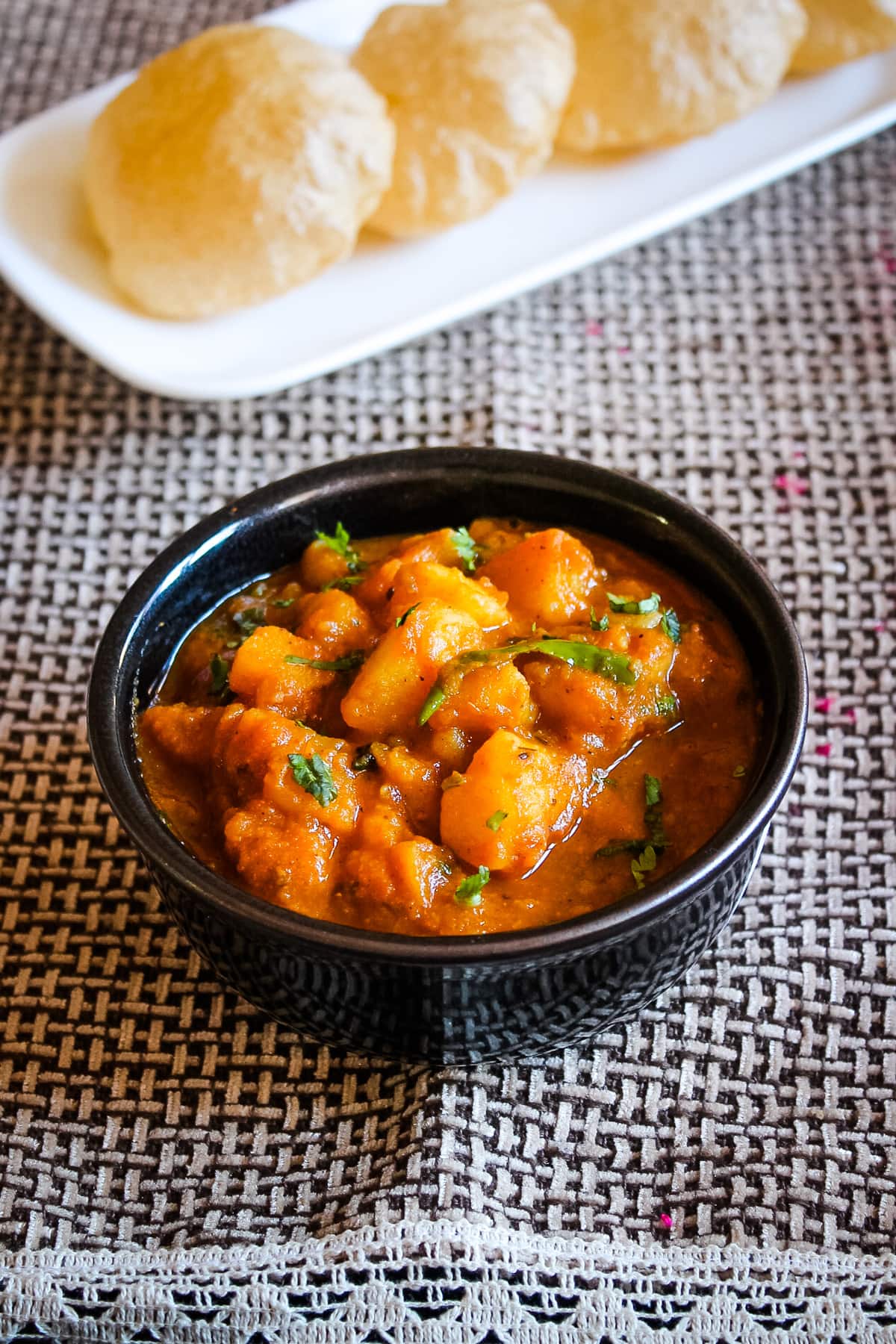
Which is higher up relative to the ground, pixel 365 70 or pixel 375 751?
pixel 365 70

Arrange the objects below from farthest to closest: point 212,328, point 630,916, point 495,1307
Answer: point 212,328, point 495,1307, point 630,916

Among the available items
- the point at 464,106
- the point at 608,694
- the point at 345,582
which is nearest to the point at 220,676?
the point at 345,582

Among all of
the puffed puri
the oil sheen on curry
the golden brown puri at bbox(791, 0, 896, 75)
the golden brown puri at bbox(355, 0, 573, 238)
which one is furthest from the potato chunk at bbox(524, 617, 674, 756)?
the golden brown puri at bbox(791, 0, 896, 75)

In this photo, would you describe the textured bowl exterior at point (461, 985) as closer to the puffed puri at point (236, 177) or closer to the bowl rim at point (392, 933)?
the bowl rim at point (392, 933)

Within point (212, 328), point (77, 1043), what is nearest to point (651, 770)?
point (77, 1043)

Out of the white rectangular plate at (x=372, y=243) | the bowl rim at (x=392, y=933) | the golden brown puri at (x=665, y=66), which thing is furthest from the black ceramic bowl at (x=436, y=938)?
the golden brown puri at (x=665, y=66)

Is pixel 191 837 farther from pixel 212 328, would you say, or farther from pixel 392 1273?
pixel 212 328
